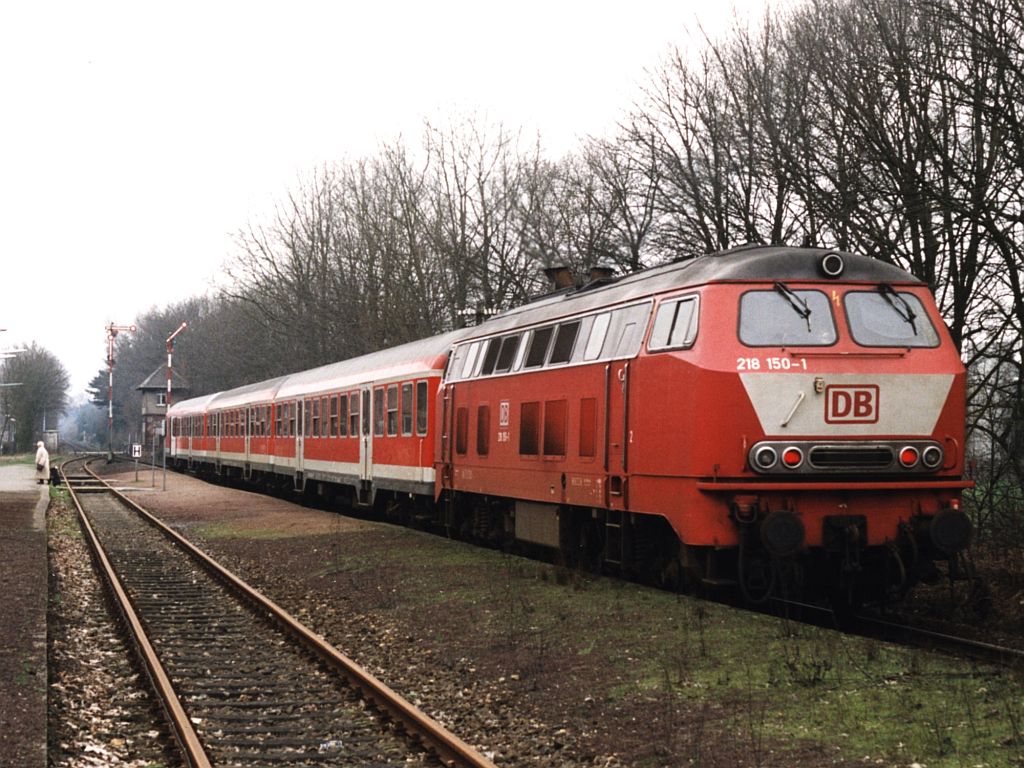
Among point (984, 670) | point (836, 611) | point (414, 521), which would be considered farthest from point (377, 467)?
point (984, 670)

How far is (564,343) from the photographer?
50.1 feet

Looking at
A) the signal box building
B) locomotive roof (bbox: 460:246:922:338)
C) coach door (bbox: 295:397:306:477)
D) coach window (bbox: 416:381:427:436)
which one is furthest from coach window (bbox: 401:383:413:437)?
the signal box building

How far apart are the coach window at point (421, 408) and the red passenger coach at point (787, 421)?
8.60 m

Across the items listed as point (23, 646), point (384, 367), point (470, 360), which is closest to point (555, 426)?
point (470, 360)

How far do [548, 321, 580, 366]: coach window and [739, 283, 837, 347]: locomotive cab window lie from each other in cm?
328

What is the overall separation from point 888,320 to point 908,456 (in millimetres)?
1309

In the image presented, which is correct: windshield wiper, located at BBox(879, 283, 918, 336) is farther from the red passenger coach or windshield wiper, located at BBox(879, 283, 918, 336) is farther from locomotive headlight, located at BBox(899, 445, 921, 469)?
locomotive headlight, located at BBox(899, 445, 921, 469)

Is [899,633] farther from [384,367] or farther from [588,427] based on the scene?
[384,367]

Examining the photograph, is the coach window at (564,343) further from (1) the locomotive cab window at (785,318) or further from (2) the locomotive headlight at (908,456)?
(2) the locomotive headlight at (908,456)

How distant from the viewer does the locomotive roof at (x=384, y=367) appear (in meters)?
21.9

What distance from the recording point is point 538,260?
142ft

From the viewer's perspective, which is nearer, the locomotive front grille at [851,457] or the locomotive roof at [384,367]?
the locomotive front grille at [851,457]

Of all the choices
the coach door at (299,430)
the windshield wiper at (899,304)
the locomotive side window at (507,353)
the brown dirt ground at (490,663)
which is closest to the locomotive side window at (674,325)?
the windshield wiper at (899,304)

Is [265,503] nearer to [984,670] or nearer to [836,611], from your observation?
[836,611]
